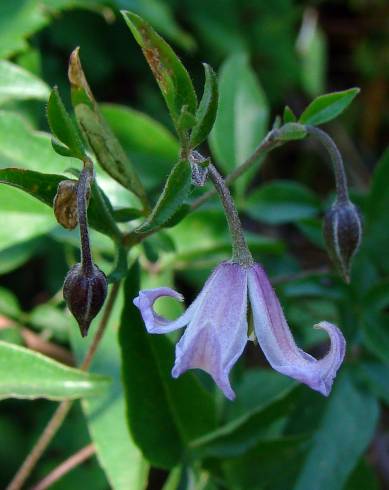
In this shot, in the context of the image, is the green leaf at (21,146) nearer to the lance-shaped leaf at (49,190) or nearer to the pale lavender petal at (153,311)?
the lance-shaped leaf at (49,190)

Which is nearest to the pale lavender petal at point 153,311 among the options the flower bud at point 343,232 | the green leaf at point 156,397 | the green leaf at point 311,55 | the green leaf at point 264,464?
the green leaf at point 156,397

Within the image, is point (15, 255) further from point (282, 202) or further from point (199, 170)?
point (199, 170)

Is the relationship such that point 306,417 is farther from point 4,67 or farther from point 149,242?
point 4,67

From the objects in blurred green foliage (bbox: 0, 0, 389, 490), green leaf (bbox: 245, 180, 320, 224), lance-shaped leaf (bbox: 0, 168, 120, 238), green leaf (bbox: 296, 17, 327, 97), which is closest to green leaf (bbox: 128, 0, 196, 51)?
blurred green foliage (bbox: 0, 0, 389, 490)

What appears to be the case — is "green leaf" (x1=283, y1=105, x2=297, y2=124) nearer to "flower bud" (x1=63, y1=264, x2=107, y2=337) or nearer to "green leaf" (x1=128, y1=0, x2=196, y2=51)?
"flower bud" (x1=63, y1=264, x2=107, y2=337)

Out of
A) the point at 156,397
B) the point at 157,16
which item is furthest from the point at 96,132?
the point at 157,16
